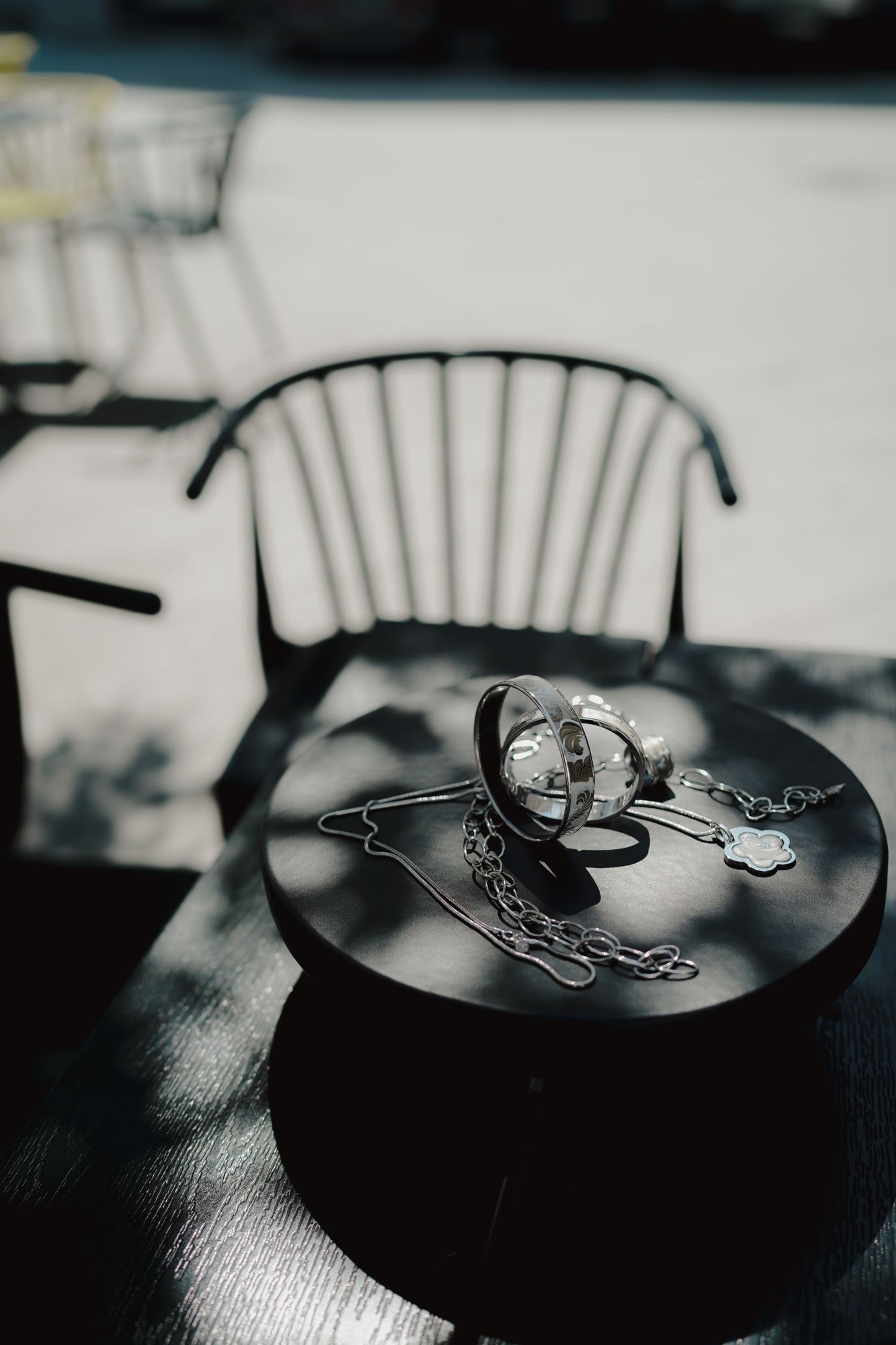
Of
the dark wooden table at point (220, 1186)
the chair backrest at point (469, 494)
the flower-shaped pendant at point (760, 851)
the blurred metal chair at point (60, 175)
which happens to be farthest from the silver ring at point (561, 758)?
the blurred metal chair at point (60, 175)

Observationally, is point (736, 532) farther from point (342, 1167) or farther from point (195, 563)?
point (342, 1167)

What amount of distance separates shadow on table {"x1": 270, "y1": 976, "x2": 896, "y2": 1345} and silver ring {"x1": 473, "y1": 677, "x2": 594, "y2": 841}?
0.23m

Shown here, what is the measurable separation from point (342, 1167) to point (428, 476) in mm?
3664

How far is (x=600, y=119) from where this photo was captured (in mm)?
11094

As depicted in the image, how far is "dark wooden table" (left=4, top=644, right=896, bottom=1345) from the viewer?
896mm

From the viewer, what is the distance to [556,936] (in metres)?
1.01

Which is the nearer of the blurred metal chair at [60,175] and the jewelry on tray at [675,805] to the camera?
the jewelry on tray at [675,805]

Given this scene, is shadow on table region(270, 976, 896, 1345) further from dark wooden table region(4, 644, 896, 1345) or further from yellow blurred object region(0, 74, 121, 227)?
yellow blurred object region(0, 74, 121, 227)

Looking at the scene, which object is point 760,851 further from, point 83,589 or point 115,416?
point 115,416

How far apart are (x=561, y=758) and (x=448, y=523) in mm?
1248

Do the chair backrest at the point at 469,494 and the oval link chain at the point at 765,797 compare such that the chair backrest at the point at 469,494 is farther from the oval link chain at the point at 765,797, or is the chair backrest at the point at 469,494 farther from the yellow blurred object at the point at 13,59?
the yellow blurred object at the point at 13,59

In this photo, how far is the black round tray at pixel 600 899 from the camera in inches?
37.1

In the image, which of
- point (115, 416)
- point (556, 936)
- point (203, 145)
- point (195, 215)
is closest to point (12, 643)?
point (556, 936)

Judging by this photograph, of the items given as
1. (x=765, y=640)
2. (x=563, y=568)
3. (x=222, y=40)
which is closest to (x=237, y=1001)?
(x=765, y=640)
